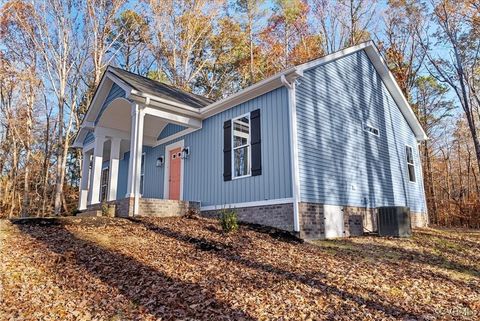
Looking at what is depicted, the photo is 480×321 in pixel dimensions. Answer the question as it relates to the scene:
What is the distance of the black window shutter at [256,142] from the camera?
828 centimetres

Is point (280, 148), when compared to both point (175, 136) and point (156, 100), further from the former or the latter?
point (175, 136)

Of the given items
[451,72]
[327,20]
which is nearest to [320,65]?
[451,72]

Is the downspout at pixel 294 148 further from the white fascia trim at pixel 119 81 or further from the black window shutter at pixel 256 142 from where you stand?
the white fascia trim at pixel 119 81

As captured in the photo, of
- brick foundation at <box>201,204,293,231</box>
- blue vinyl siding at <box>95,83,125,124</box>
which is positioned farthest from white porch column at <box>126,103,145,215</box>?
brick foundation at <box>201,204,293,231</box>

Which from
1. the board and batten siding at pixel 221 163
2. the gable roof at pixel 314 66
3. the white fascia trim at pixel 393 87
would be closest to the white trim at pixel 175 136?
the board and batten siding at pixel 221 163

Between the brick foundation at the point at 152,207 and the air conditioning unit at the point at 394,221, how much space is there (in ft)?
17.4

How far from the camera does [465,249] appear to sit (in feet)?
25.3

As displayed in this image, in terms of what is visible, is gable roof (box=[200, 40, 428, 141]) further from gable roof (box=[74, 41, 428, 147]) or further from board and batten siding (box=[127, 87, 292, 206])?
board and batten siding (box=[127, 87, 292, 206])

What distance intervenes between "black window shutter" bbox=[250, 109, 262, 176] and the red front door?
3.56 m

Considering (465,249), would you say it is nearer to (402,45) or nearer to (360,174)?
(360,174)

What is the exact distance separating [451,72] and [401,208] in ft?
38.2

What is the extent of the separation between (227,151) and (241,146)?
524 mm

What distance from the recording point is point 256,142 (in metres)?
8.43

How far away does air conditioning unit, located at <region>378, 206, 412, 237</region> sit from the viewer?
8.71 m
